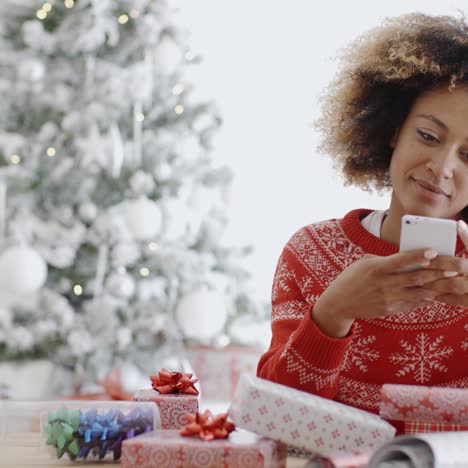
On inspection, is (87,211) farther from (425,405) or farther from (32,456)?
(425,405)

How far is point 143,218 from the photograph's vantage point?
3.18 meters

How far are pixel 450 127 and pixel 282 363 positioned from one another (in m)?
0.45

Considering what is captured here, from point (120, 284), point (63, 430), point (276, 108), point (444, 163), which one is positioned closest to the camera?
point (63, 430)

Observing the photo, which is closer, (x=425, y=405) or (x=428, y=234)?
(x=425, y=405)

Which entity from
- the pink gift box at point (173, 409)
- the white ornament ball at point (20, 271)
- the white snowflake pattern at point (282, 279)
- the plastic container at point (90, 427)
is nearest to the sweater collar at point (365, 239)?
the white snowflake pattern at point (282, 279)

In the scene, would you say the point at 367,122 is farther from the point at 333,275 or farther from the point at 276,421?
the point at 276,421

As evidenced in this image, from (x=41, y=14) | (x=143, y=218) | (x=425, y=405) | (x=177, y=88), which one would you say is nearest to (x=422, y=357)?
(x=425, y=405)

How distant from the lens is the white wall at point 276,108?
380 cm

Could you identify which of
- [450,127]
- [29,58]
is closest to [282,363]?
[450,127]

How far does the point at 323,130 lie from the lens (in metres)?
1.64

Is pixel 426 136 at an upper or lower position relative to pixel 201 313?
upper

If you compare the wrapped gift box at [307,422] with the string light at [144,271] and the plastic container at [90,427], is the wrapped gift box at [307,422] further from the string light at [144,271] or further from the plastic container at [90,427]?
the string light at [144,271]

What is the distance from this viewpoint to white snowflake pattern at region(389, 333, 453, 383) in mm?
1341

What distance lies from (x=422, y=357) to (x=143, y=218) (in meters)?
1.97
